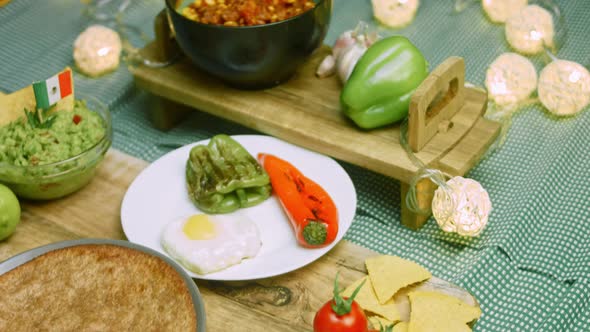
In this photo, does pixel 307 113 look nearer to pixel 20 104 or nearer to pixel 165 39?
pixel 165 39

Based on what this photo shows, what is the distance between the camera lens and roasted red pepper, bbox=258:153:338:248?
1975 mm

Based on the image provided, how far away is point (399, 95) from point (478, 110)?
9.9 inches

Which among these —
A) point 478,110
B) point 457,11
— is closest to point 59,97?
point 478,110

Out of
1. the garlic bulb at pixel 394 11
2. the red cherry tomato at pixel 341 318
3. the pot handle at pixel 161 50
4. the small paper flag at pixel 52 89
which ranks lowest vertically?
the garlic bulb at pixel 394 11

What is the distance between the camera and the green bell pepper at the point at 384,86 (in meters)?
2.26

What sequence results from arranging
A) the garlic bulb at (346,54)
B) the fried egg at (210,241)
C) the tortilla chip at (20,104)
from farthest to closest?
1. the garlic bulb at (346,54)
2. the tortilla chip at (20,104)
3. the fried egg at (210,241)

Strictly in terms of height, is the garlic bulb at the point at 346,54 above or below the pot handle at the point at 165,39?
above

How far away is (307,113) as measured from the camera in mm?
2396

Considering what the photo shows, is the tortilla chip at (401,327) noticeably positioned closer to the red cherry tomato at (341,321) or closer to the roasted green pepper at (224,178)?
the red cherry tomato at (341,321)

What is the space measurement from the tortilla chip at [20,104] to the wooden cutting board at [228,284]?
23 centimetres

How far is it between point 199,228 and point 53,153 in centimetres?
46

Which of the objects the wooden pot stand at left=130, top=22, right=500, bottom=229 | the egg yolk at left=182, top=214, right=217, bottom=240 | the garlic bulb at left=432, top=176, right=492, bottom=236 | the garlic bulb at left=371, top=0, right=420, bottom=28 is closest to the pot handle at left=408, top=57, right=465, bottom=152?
the wooden pot stand at left=130, top=22, right=500, bottom=229

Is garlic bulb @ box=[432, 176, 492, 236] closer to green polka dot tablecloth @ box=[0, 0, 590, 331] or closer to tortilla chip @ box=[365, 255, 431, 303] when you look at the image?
green polka dot tablecloth @ box=[0, 0, 590, 331]

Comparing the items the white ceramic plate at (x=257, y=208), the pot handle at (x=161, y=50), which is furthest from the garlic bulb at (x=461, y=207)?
the pot handle at (x=161, y=50)
